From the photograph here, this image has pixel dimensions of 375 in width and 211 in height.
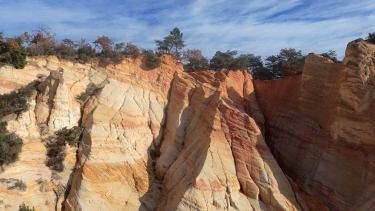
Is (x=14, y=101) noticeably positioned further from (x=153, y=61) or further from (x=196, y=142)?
(x=196, y=142)

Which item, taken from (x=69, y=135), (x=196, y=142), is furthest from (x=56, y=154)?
(x=196, y=142)

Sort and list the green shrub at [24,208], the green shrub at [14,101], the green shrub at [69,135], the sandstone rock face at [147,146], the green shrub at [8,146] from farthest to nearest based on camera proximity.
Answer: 1. the green shrub at [69,135]
2. the green shrub at [14,101]
3. the sandstone rock face at [147,146]
4. the green shrub at [8,146]
5. the green shrub at [24,208]

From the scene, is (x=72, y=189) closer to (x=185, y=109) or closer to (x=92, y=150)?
(x=92, y=150)

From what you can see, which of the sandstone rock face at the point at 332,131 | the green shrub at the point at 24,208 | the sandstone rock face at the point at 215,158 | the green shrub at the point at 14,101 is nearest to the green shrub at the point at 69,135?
the green shrub at the point at 14,101

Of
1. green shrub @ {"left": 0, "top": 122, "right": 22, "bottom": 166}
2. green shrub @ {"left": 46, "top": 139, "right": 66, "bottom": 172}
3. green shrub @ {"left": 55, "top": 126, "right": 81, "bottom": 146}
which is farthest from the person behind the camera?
green shrub @ {"left": 55, "top": 126, "right": 81, "bottom": 146}

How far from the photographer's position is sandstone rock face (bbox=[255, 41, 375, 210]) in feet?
57.3

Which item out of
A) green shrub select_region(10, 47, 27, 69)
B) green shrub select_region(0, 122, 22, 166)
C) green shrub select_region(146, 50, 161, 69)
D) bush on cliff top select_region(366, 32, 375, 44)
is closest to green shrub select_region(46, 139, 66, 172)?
green shrub select_region(0, 122, 22, 166)

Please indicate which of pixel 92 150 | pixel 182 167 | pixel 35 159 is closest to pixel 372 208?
pixel 182 167

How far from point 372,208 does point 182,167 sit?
9.49 metres

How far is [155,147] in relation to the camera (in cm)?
2111

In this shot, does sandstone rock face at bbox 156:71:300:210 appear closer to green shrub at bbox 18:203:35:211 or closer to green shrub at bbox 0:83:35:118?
green shrub at bbox 18:203:35:211

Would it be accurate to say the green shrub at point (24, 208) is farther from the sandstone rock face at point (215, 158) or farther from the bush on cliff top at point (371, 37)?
the bush on cliff top at point (371, 37)

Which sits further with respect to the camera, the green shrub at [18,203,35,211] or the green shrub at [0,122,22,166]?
the green shrub at [0,122,22,166]

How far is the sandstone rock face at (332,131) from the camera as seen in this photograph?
57.3 feet
